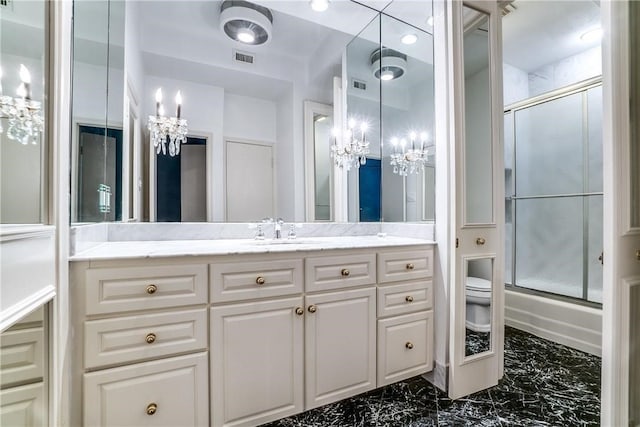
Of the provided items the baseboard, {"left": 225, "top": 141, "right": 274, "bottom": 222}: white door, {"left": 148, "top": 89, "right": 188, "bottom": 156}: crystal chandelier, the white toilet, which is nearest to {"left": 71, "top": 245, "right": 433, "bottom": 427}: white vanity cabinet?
the white toilet

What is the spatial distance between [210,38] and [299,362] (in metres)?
2.02

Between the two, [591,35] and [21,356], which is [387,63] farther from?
[21,356]

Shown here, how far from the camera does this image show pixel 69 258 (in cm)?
108

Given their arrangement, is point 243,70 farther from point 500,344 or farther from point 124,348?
point 500,344

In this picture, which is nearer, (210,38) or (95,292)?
(95,292)

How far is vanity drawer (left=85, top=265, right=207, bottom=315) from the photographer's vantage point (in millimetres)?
1111

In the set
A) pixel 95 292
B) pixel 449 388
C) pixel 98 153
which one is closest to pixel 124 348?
pixel 95 292

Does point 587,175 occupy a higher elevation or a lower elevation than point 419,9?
lower

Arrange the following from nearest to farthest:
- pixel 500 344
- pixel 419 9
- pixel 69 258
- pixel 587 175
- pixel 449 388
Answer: pixel 69 258 → pixel 449 388 → pixel 500 344 → pixel 419 9 → pixel 587 175

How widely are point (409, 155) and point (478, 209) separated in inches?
29.9

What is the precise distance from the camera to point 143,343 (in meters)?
1.17

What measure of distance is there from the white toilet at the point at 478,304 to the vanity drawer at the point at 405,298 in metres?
0.23

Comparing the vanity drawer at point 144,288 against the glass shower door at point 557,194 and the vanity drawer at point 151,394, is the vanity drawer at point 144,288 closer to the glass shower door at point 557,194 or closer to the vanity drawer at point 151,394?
the vanity drawer at point 151,394

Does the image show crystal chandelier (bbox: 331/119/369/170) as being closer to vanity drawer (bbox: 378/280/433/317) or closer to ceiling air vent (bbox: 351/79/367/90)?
ceiling air vent (bbox: 351/79/367/90)
